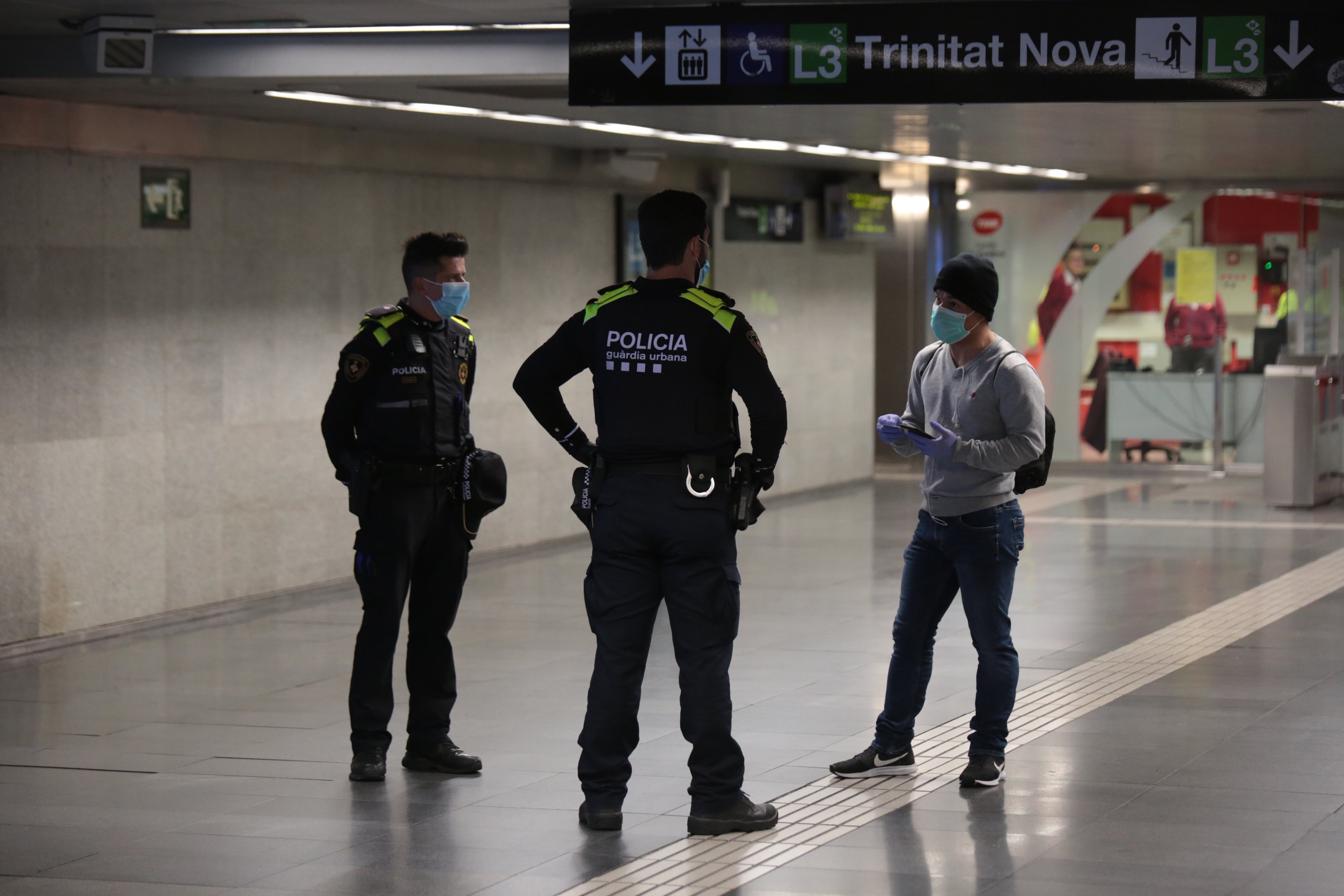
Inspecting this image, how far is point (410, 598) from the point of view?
645 cm

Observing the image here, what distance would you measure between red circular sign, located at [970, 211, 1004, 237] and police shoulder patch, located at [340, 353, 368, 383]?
14664 millimetres

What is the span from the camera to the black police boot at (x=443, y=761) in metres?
6.45

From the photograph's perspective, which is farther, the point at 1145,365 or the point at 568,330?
the point at 1145,365

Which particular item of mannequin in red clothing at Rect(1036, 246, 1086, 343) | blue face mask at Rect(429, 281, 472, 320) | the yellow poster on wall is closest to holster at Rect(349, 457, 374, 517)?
blue face mask at Rect(429, 281, 472, 320)

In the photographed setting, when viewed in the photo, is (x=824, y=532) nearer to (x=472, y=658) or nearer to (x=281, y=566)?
(x=281, y=566)

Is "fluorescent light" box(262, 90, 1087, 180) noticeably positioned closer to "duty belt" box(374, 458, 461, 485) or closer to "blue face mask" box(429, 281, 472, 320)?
"blue face mask" box(429, 281, 472, 320)

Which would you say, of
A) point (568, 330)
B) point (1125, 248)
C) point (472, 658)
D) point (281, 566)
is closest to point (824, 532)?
point (281, 566)

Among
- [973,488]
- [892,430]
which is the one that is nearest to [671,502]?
[892,430]

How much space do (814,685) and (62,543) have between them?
12.9 ft

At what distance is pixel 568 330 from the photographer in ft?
18.6

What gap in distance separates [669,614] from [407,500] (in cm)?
126

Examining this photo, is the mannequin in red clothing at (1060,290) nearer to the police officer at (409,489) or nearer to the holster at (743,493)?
the police officer at (409,489)

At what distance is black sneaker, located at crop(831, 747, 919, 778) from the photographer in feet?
20.9

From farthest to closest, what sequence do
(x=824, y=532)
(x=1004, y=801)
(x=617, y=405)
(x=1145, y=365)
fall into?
(x=1145, y=365)
(x=824, y=532)
(x=1004, y=801)
(x=617, y=405)
